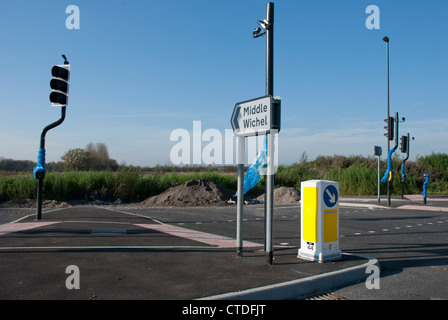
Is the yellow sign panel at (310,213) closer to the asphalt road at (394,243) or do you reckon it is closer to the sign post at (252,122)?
the sign post at (252,122)

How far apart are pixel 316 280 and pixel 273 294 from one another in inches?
31.7

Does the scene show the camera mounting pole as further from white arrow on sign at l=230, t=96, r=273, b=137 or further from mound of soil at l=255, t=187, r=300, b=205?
mound of soil at l=255, t=187, r=300, b=205

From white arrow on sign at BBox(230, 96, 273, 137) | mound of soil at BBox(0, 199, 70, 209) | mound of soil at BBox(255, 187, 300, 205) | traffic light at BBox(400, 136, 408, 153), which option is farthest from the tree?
white arrow on sign at BBox(230, 96, 273, 137)

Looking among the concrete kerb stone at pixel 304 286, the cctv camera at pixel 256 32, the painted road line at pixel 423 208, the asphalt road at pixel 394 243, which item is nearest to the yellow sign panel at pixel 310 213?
the concrete kerb stone at pixel 304 286

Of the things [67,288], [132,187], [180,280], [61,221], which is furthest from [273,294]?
[132,187]

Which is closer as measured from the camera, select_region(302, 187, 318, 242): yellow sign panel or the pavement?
the pavement

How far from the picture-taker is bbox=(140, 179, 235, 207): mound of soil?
70.5 feet

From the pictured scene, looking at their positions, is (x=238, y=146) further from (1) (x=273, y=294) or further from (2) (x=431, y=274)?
(2) (x=431, y=274)

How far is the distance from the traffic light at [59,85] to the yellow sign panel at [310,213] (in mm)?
6898

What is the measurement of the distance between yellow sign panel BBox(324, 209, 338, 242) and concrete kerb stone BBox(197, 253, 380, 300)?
2.35 feet

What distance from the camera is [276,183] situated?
33500mm

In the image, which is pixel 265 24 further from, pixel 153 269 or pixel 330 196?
pixel 153 269

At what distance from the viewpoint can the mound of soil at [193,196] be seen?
21484 mm

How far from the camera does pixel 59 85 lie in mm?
9867
